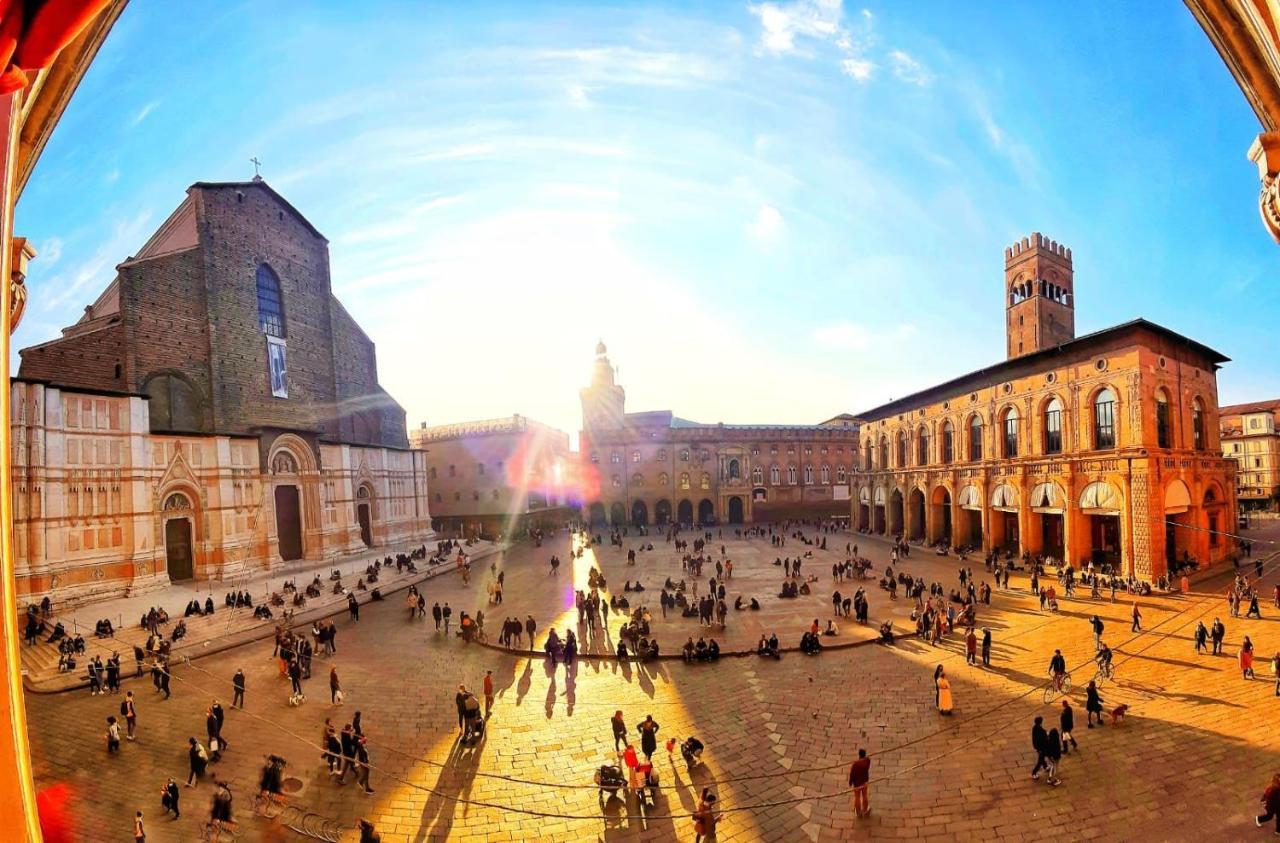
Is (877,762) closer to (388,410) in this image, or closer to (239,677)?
(239,677)

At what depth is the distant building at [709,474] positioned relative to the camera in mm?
52344

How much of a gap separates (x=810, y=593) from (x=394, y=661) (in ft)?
51.8

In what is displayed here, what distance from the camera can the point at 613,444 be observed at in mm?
53312

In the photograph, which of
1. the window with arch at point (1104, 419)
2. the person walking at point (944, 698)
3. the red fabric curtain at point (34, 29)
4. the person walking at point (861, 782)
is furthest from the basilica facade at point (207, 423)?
the window with arch at point (1104, 419)

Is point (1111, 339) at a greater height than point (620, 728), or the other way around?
point (1111, 339)

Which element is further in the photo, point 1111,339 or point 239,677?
point 1111,339

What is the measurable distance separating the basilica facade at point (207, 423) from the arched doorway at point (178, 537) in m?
0.07

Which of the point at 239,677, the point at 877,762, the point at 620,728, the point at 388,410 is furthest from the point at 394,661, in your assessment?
the point at 388,410

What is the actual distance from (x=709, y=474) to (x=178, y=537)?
4036 centimetres

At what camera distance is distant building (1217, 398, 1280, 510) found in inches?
2026

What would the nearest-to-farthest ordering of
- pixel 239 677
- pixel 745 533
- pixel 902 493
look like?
pixel 239 677 < pixel 902 493 < pixel 745 533

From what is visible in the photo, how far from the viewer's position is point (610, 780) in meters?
8.47

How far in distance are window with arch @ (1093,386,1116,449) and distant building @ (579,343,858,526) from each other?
98.0 feet

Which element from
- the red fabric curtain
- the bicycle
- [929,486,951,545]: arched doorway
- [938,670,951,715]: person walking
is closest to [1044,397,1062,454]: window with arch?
[929,486,951,545]: arched doorway
